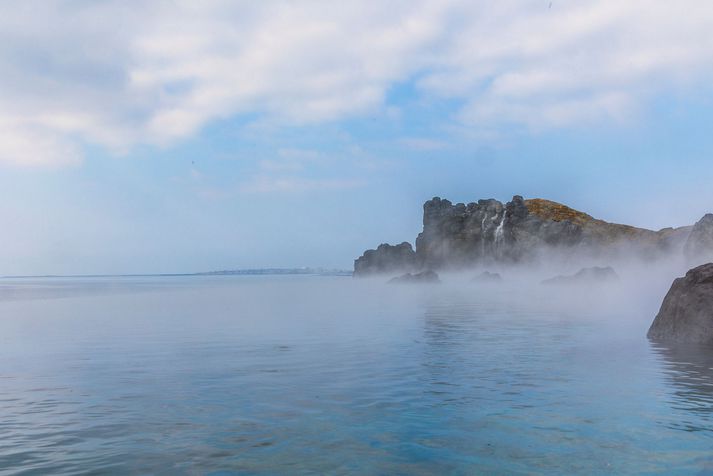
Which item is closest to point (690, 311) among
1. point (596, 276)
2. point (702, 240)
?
point (702, 240)

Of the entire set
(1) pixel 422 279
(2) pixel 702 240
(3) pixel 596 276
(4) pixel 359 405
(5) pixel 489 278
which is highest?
(2) pixel 702 240

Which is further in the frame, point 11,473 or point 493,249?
point 493,249

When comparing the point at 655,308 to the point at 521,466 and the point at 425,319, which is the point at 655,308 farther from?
the point at 521,466

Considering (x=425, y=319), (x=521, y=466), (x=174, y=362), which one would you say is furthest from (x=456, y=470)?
(x=425, y=319)

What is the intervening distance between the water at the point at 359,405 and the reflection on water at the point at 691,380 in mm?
69

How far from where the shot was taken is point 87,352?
25.5 metres

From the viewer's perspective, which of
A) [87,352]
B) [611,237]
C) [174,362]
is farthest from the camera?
[611,237]

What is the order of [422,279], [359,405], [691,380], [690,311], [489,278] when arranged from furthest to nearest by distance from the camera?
[422,279]
[489,278]
[690,311]
[691,380]
[359,405]

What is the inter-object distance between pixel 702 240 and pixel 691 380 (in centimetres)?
6649

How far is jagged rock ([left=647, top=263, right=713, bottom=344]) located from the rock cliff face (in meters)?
97.9

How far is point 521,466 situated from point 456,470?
1130mm

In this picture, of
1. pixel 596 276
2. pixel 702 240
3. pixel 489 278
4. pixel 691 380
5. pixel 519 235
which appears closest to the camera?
pixel 691 380

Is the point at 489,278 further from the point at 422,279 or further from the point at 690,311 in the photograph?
the point at 690,311

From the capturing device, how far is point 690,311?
25.6 metres
